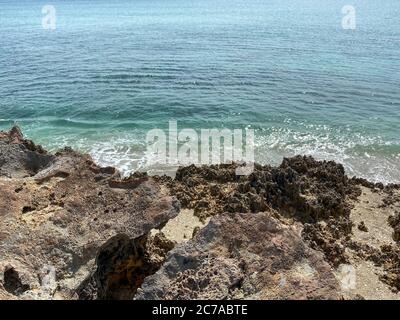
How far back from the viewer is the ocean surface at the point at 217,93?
19.2m

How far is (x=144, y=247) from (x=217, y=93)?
19.0 m

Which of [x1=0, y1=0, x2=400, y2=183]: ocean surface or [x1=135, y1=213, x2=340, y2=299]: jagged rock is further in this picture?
[x1=0, y1=0, x2=400, y2=183]: ocean surface

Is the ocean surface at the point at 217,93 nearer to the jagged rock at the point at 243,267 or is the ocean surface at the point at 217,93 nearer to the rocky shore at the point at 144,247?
the rocky shore at the point at 144,247

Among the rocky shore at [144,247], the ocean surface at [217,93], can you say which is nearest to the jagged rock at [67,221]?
the rocky shore at [144,247]

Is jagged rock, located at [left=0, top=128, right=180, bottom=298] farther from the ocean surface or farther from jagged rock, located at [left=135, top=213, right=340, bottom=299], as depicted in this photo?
the ocean surface

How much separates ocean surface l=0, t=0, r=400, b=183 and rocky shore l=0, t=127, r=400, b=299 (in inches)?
283

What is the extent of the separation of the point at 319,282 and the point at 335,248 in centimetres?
542

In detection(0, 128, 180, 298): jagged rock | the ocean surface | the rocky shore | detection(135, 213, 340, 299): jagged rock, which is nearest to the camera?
detection(135, 213, 340, 299): jagged rock

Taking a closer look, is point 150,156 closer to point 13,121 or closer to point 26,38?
point 13,121

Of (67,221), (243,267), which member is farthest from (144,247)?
(243,267)

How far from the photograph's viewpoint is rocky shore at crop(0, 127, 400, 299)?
5223mm

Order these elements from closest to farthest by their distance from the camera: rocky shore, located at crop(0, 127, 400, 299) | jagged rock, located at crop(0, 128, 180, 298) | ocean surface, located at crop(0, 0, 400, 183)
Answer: rocky shore, located at crop(0, 127, 400, 299)
jagged rock, located at crop(0, 128, 180, 298)
ocean surface, located at crop(0, 0, 400, 183)

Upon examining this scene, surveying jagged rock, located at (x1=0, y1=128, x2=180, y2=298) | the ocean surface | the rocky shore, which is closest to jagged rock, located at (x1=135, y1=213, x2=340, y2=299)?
the rocky shore

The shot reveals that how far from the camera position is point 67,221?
6500 mm
